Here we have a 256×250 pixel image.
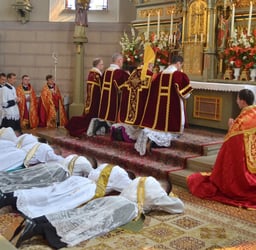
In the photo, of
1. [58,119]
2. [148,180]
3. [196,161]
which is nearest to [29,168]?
[148,180]

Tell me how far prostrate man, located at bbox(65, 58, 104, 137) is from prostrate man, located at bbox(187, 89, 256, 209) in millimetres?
3911

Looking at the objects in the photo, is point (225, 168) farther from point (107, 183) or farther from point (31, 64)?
point (31, 64)

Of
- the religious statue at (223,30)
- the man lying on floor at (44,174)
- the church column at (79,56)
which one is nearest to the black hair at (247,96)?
the man lying on floor at (44,174)

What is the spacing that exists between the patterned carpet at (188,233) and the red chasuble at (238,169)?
0.27 metres

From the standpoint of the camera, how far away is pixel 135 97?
26.2ft

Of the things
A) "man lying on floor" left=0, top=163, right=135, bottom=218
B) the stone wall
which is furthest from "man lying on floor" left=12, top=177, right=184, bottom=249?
the stone wall

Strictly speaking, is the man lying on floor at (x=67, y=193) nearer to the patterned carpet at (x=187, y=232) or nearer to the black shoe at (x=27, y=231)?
the patterned carpet at (x=187, y=232)

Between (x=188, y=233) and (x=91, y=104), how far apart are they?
5166mm

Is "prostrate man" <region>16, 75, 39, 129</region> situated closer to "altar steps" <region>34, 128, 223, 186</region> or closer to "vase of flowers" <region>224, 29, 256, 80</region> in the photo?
"altar steps" <region>34, 128, 223, 186</region>

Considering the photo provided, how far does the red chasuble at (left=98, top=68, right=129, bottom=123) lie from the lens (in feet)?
28.1

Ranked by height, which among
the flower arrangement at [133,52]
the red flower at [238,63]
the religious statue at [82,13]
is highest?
the religious statue at [82,13]

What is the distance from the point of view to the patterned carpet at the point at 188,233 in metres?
4.02

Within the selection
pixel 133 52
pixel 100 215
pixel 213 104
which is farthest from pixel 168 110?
pixel 100 215

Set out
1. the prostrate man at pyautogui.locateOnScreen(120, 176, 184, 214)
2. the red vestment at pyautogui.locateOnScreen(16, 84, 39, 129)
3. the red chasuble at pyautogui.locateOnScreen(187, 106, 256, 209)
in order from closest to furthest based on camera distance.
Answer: the prostrate man at pyautogui.locateOnScreen(120, 176, 184, 214), the red chasuble at pyautogui.locateOnScreen(187, 106, 256, 209), the red vestment at pyautogui.locateOnScreen(16, 84, 39, 129)
